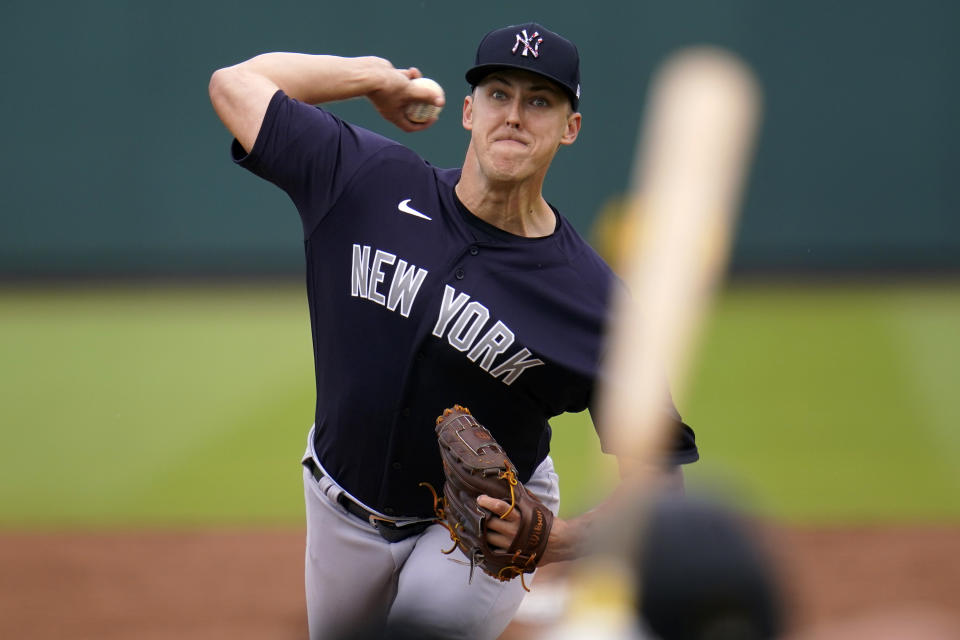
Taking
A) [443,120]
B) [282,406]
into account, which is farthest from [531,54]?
[443,120]

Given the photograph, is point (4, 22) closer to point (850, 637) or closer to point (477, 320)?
point (477, 320)

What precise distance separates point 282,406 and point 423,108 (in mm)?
5036

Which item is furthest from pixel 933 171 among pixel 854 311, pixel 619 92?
pixel 619 92

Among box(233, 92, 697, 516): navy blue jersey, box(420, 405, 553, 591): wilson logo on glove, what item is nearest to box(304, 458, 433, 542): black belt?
box(233, 92, 697, 516): navy blue jersey

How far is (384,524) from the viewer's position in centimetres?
379

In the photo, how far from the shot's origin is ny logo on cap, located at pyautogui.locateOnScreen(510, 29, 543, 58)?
3.60 meters

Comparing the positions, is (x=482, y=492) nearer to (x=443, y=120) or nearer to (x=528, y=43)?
(x=528, y=43)

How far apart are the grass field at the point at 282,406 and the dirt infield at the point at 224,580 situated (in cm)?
28

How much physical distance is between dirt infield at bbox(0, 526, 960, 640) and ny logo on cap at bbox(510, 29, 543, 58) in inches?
103

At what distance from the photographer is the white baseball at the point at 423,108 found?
3.94 meters

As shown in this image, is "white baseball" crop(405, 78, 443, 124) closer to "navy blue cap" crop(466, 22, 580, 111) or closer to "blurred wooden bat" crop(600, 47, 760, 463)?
"navy blue cap" crop(466, 22, 580, 111)

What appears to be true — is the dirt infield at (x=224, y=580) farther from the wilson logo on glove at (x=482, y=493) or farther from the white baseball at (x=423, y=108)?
the white baseball at (x=423, y=108)

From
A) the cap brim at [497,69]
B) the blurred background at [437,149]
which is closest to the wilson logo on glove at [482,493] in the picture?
the cap brim at [497,69]

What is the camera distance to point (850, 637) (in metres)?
1.46
